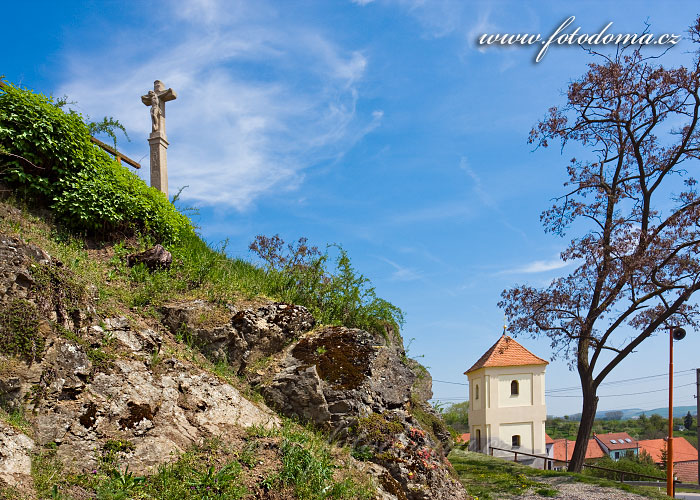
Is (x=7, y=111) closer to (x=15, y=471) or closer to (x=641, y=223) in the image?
(x=15, y=471)

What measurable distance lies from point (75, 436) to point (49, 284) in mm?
1815

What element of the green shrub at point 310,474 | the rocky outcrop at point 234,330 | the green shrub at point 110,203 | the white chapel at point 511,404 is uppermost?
the green shrub at point 110,203

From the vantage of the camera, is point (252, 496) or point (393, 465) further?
point (393, 465)

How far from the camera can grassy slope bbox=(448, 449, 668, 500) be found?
14.1 metres

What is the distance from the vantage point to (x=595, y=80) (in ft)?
62.1

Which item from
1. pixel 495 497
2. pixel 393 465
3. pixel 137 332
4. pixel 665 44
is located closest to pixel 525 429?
pixel 495 497

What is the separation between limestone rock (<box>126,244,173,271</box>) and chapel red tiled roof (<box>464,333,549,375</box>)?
95.6 ft

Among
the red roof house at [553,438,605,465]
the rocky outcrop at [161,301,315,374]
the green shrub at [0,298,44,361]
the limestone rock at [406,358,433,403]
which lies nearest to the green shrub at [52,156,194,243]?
the rocky outcrop at [161,301,315,374]

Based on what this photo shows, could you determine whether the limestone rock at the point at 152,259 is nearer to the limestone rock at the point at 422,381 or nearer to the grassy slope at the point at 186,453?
the grassy slope at the point at 186,453

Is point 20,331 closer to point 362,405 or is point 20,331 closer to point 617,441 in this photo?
point 362,405

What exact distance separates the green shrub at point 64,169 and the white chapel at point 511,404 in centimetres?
2950

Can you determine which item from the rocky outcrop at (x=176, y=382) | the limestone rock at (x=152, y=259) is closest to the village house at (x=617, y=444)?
the rocky outcrop at (x=176, y=382)

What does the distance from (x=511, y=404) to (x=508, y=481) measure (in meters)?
20.6

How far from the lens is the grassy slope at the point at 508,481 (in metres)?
14.1
